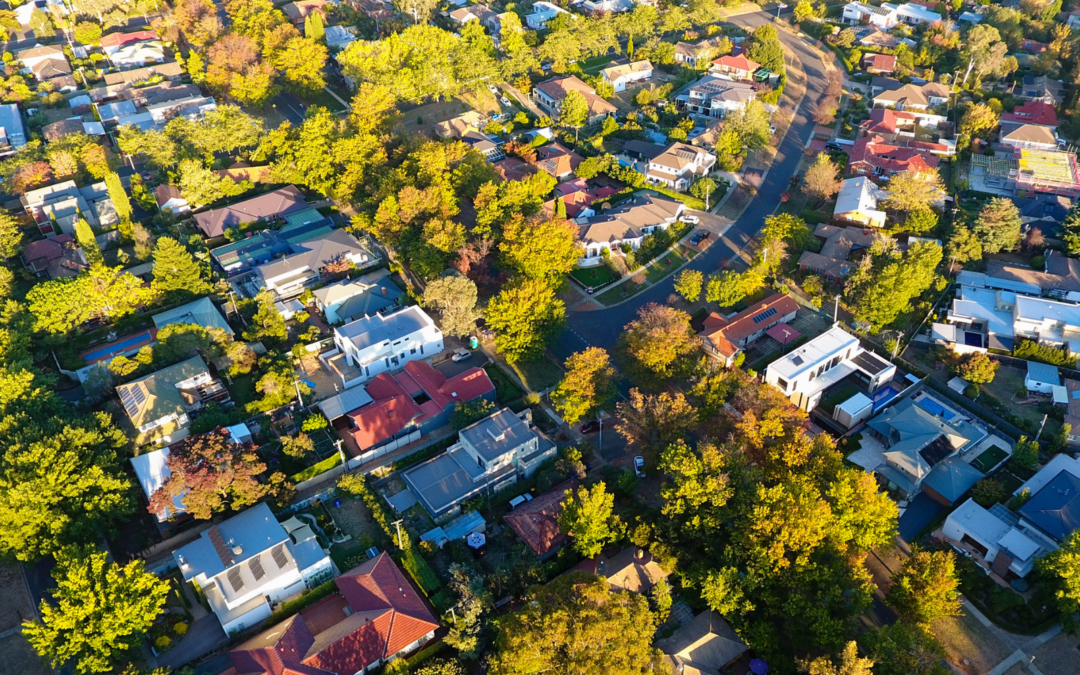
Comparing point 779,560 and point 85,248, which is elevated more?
point 779,560

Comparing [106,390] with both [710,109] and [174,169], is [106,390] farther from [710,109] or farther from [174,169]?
[710,109]

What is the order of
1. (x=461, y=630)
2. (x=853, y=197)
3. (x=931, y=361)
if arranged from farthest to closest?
1. (x=853, y=197)
2. (x=931, y=361)
3. (x=461, y=630)

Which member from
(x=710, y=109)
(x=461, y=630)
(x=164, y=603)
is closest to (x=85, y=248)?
(x=164, y=603)

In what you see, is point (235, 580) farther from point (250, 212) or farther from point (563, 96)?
point (563, 96)

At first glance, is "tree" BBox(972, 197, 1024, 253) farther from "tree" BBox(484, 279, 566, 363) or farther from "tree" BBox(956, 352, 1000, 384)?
"tree" BBox(484, 279, 566, 363)

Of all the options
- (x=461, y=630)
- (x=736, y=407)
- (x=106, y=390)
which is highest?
(x=736, y=407)

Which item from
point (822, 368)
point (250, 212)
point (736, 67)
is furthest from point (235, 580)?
point (736, 67)

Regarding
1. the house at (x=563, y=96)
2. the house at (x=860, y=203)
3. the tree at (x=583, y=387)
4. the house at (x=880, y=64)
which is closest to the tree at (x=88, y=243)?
the tree at (x=583, y=387)

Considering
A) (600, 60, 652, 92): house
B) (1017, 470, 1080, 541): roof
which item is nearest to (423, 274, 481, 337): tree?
(1017, 470, 1080, 541): roof
